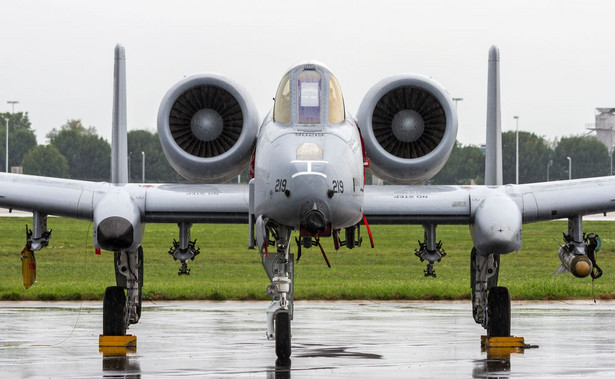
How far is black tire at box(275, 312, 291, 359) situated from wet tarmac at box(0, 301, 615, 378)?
15 cm

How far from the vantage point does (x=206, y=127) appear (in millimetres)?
16531

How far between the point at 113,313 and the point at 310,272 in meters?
19.5

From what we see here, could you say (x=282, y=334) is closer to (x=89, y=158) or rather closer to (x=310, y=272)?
(x=310, y=272)

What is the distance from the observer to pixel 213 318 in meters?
21.2

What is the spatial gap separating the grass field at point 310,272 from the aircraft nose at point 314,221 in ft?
37.6

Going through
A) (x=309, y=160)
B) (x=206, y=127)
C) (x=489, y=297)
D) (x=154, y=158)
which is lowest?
(x=489, y=297)

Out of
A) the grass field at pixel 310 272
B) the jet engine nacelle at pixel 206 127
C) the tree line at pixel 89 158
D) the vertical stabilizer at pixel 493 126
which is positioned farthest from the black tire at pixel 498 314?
the tree line at pixel 89 158

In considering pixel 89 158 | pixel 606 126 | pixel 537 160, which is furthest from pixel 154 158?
pixel 606 126

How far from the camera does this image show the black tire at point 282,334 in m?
13.9

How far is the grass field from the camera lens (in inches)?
1054

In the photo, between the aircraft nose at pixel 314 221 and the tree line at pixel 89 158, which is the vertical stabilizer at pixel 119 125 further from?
the tree line at pixel 89 158

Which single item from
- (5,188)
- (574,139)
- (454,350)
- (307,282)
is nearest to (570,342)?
(454,350)

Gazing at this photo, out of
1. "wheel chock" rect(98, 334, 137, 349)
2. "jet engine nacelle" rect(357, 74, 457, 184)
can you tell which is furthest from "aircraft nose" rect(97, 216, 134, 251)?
"jet engine nacelle" rect(357, 74, 457, 184)

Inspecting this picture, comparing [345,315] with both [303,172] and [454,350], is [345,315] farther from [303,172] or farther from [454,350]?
[303,172]
